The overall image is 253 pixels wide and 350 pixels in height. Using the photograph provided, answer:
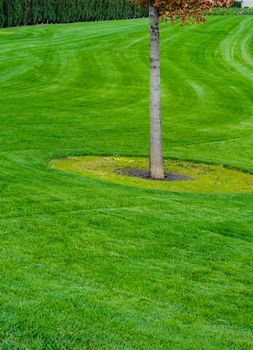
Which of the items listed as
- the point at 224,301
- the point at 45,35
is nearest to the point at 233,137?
the point at 224,301

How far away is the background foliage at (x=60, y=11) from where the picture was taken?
2425 inches

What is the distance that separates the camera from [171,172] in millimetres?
15734

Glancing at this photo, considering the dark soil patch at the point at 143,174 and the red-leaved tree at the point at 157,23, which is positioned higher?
the red-leaved tree at the point at 157,23

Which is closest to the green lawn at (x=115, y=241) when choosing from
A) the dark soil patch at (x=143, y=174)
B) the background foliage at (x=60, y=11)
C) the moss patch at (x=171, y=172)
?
the moss patch at (x=171, y=172)

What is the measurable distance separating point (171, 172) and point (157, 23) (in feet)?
11.5

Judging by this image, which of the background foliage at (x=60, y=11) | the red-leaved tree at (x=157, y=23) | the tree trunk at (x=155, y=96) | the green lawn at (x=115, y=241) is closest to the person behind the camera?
the green lawn at (x=115, y=241)

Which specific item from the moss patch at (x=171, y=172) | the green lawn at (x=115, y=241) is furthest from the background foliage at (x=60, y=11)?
the moss patch at (x=171, y=172)

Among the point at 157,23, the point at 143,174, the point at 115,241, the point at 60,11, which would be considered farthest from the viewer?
the point at 60,11

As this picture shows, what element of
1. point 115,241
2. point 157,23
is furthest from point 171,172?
point 115,241

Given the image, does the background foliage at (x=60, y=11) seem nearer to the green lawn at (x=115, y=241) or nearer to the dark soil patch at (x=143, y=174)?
the green lawn at (x=115, y=241)

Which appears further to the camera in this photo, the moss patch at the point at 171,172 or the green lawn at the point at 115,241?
the moss patch at the point at 171,172

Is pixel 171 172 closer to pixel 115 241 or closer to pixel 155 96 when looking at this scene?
pixel 155 96

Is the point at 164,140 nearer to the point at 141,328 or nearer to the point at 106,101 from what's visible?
the point at 106,101

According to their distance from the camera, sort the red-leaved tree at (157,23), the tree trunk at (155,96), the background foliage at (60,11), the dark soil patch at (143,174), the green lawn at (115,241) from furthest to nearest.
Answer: the background foliage at (60,11) → the dark soil patch at (143,174) → the tree trunk at (155,96) → the red-leaved tree at (157,23) → the green lawn at (115,241)
